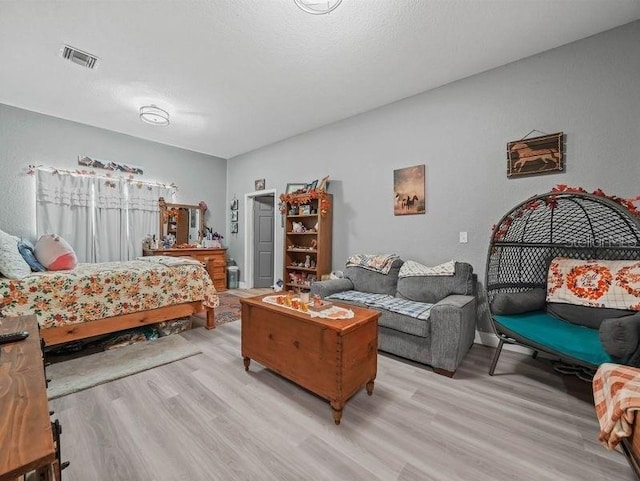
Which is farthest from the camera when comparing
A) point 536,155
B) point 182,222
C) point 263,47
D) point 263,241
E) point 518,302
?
point 263,241

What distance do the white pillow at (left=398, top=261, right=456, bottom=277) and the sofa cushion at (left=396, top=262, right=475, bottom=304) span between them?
33 mm

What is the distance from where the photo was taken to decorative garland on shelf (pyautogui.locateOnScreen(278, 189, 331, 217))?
3.89 m

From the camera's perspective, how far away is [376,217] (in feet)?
11.9

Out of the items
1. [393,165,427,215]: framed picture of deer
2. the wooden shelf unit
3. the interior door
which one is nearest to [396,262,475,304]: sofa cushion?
[393,165,427,215]: framed picture of deer

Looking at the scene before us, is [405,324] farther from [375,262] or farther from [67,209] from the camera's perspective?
[67,209]

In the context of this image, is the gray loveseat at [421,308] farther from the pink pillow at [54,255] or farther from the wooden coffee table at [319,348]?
the pink pillow at [54,255]

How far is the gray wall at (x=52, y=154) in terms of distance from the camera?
140 inches

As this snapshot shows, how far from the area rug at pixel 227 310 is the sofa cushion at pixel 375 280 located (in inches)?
67.1

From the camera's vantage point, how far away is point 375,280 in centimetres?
319

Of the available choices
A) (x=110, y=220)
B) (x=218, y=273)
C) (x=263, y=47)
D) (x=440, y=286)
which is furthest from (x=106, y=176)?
(x=440, y=286)

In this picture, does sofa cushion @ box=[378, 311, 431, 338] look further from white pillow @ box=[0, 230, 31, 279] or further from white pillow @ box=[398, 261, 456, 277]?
white pillow @ box=[0, 230, 31, 279]

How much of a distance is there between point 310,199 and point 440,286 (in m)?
2.20

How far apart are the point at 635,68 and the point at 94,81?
5018 mm

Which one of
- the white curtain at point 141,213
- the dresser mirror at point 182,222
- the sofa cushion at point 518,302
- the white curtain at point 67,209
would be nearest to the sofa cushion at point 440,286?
the sofa cushion at point 518,302
